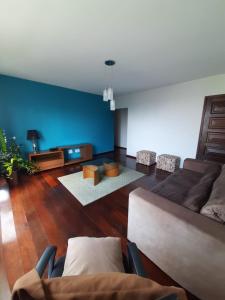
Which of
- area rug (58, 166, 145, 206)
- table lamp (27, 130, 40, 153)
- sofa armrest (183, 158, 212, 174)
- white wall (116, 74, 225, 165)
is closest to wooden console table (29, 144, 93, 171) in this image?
table lamp (27, 130, 40, 153)

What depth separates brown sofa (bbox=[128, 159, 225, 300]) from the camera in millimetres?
989

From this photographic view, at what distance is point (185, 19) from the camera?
137 cm

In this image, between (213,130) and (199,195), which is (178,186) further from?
(213,130)

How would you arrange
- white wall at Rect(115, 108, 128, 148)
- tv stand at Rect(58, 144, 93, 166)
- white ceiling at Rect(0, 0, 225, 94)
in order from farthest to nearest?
white wall at Rect(115, 108, 128, 148) → tv stand at Rect(58, 144, 93, 166) → white ceiling at Rect(0, 0, 225, 94)

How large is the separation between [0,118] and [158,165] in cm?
426

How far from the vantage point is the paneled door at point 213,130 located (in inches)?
119

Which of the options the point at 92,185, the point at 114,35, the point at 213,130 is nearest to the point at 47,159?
the point at 92,185

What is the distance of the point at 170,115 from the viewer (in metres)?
3.85

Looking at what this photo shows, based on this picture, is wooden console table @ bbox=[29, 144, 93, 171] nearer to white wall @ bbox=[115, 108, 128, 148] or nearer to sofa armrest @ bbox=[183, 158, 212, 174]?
white wall @ bbox=[115, 108, 128, 148]

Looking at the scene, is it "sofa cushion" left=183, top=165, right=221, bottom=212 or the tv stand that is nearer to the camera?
"sofa cushion" left=183, top=165, right=221, bottom=212

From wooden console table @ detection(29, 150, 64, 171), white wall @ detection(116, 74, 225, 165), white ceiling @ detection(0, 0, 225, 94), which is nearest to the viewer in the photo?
→ white ceiling @ detection(0, 0, 225, 94)

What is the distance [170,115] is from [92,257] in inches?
151

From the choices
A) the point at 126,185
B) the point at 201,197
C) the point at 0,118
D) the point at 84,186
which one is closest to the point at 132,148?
the point at 126,185

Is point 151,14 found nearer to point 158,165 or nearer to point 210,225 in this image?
point 210,225
